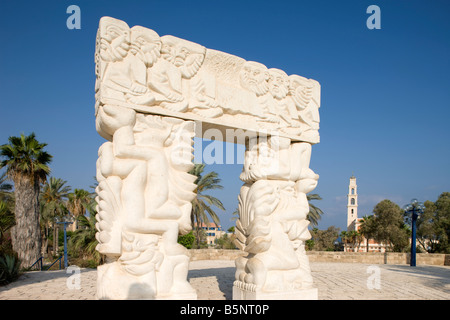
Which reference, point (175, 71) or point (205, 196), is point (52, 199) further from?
point (175, 71)

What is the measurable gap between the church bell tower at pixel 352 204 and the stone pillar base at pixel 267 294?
46.7 metres

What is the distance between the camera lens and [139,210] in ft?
12.6

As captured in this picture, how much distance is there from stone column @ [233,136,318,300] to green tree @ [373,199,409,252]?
2174 cm

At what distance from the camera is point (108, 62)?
12.9 ft

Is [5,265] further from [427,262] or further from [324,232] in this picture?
[324,232]

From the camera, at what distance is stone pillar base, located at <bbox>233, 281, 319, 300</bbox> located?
445 cm

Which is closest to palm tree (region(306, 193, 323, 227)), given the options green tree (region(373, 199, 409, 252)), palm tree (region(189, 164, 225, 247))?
palm tree (region(189, 164, 225, 247))

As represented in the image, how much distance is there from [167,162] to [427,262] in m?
14.4

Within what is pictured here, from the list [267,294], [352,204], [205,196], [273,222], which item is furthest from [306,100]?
[352,204]

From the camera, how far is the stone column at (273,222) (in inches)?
182

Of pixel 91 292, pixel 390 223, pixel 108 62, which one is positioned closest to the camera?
pixel 108 62

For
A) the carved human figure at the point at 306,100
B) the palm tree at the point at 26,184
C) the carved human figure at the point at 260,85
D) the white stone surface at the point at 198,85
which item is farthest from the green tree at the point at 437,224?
the palm tree at the point at 26,184

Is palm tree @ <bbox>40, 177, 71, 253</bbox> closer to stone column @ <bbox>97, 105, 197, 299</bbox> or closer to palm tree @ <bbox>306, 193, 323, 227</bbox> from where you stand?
palm tree @ <bbox>306, 193, 323, 227</bbox>
